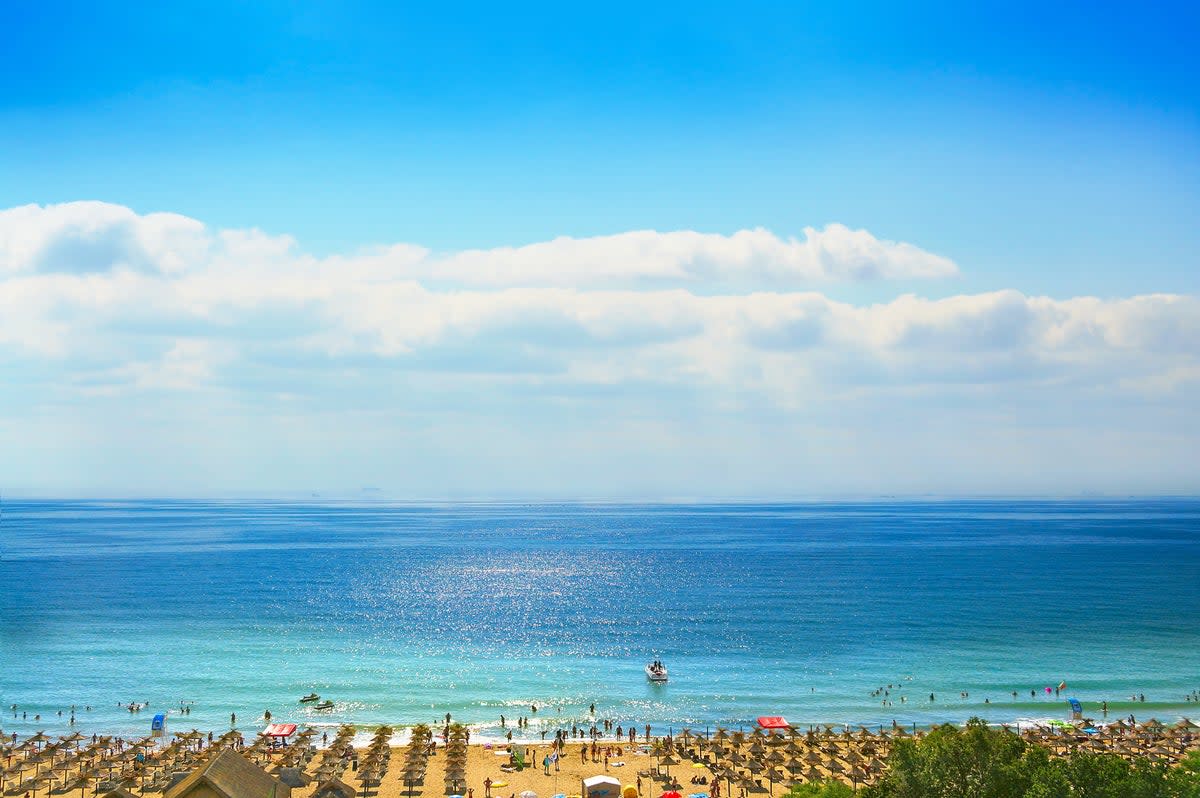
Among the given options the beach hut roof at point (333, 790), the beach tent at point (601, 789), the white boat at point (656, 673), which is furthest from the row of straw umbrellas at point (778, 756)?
the beach hut roof at point (333, 790)

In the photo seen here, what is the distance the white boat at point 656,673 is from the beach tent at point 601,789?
23244 mm

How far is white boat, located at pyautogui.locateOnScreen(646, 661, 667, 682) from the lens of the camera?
209 ft

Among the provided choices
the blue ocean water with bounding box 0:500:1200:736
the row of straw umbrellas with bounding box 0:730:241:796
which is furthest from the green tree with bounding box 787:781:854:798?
the row of straw umbrellas with bounding box 0:730:241:796

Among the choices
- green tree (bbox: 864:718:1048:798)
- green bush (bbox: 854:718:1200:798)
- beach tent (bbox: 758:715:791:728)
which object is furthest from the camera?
beach tent (bbox: 758:715:791:728)

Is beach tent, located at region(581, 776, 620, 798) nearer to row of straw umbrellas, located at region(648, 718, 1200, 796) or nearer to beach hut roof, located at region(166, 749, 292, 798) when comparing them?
row of straw umbrellas, located at region(648, 718, 1200, 796)

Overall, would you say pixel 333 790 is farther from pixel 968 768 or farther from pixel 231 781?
pixel 968 768

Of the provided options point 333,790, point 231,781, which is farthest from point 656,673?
point 231,781

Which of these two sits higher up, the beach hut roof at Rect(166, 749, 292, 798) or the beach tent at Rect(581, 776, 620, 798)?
the beach hut roof at Rect(166, 749, 292, 798)

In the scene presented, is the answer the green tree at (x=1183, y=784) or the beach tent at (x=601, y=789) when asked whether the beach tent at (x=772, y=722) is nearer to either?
the beach tent at (x=601, y=789)

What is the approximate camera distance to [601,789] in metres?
40.5

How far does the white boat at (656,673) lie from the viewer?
209 feet

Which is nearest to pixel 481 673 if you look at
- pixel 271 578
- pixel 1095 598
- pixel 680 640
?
pixel 680 640

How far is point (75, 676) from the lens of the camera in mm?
65375

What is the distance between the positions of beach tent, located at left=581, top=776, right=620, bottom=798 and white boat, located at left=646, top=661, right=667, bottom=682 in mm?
23244
